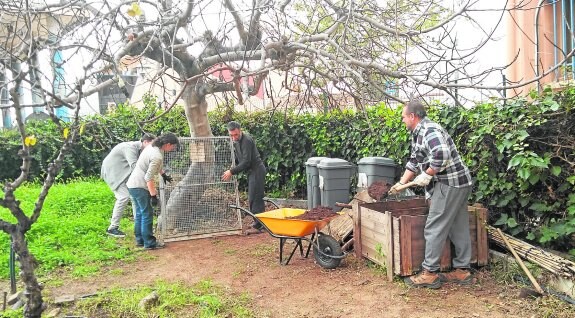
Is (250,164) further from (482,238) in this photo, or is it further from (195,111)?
(482,238)

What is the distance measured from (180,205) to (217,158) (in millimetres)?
1015

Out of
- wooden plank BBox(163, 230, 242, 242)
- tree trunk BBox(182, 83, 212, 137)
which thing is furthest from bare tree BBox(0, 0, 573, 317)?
wooden plank BBox(163, 230, 242, 242)

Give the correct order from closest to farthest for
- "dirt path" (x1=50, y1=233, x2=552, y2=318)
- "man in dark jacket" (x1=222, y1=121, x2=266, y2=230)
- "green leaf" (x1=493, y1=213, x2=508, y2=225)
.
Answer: "dirt path" (x1=50, y1=233, x2=552, y2=318) → "green leaf" (x1=493, y1=213, x2=508, y2=225) → "man in dark jacket" (x1=222, y1=121, x2=266, y2=230)

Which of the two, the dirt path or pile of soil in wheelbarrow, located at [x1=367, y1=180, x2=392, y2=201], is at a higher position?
pile of soil in wheelbarrow, located at [x1=367, y1=180, x2=392, y2=201]

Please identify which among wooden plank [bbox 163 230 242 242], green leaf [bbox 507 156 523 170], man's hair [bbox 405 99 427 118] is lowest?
wooden plank [bbox 163 230 242 242]

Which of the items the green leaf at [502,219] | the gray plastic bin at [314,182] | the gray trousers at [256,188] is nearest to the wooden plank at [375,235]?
the green leaf at [502,219]

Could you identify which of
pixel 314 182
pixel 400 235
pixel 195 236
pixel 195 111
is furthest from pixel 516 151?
pixel 195 111

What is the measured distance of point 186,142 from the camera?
7.77 metres

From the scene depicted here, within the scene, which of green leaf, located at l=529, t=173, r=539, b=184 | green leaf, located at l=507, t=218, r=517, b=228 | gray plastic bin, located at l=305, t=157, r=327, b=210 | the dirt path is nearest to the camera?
the dirt path

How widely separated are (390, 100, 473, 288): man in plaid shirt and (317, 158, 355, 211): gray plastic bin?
102 inches

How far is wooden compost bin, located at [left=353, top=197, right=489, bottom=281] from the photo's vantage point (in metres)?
4.99

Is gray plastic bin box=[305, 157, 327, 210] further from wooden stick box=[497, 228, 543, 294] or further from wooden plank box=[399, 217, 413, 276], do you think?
wooden stick box=[497, 228, 543, 294]

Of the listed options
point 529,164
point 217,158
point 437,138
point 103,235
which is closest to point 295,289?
point 437,138

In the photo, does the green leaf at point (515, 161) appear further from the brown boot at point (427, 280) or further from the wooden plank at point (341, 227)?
the wooden plank at point (341, 227)
